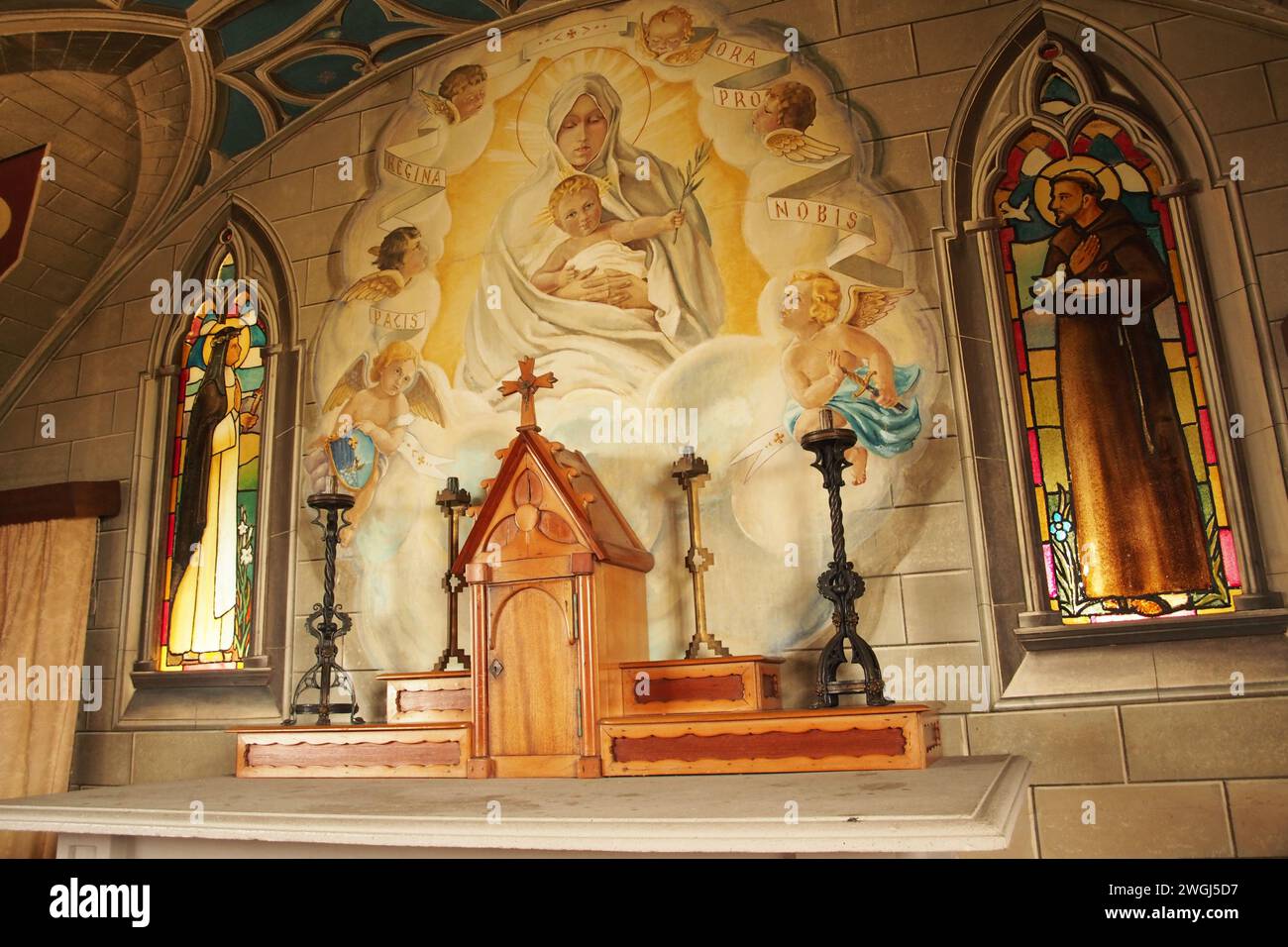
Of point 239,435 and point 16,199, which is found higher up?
point 16,199

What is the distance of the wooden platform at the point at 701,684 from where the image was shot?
163 inches

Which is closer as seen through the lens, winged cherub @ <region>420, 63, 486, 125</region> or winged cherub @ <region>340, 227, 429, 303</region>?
winged cherub @ <region>340, 227, 429, 303</region>

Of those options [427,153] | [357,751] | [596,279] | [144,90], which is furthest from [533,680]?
[144,90]

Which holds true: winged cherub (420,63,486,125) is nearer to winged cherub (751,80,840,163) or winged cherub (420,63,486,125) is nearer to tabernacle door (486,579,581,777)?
winged cherub (751,80,840,163)

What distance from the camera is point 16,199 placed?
6129 millimetres

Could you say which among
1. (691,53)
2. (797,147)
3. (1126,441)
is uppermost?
(691,53)

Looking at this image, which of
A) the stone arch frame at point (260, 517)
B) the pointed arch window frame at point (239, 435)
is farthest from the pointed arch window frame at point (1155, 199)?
the pointed arch window frame at point (239, 435)

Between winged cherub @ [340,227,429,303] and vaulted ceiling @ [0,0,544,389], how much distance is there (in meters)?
1.15

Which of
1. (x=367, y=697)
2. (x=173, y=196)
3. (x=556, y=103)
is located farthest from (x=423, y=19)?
(x=367, y=697)

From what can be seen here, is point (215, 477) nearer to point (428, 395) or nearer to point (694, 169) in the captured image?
point (428, 395)

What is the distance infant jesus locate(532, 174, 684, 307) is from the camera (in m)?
5.34

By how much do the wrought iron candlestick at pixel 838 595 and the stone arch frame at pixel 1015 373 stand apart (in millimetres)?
743

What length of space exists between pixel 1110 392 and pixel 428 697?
338cm

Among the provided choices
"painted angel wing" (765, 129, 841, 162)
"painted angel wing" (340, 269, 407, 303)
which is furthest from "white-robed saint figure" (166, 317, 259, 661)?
"painted angel wing" (765, 129, 841, 162)
